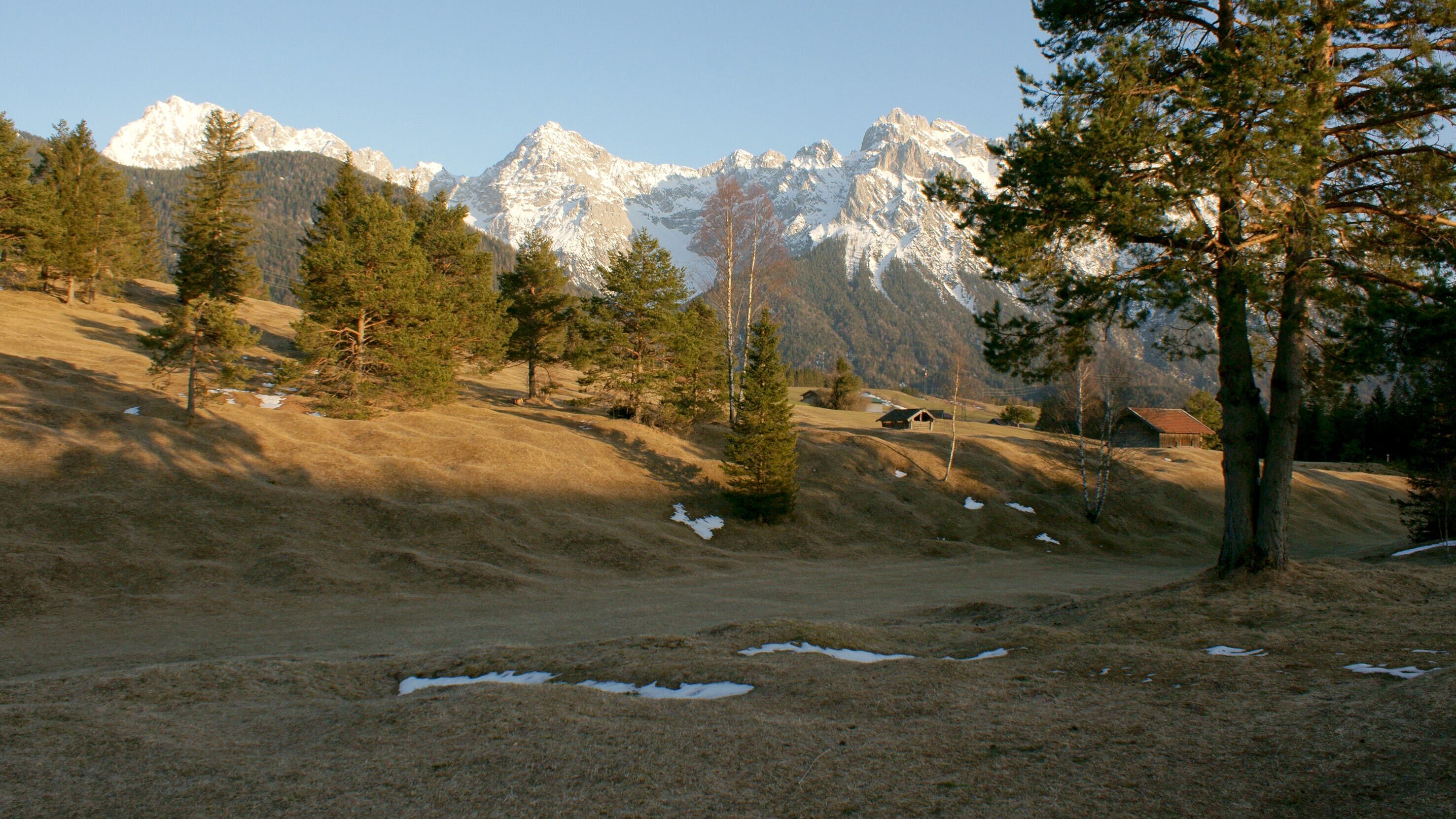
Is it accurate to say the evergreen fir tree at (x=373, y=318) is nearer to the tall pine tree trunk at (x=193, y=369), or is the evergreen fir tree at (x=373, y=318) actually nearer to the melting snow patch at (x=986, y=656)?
the tall pine tree trunk at (x=193, y=369)

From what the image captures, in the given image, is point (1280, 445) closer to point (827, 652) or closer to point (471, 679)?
point (827, 652)

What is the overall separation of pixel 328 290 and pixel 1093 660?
3200 centimetres

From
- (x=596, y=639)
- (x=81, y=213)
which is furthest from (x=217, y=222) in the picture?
(x=596, y=639)

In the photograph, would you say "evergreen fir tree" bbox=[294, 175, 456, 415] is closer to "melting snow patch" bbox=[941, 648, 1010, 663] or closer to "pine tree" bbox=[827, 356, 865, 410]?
"melting snow patch" bbox=[941, 648, 1010, 663]

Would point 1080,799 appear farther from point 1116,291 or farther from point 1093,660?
point 1116,291

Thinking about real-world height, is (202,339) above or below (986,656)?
above

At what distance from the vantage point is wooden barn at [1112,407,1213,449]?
64.1 meters

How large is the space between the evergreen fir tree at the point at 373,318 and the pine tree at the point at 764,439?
44.9 ft

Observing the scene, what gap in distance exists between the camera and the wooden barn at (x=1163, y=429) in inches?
2525

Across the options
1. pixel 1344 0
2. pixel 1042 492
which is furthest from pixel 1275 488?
pixel 1042 492

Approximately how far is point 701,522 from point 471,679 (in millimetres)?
22762

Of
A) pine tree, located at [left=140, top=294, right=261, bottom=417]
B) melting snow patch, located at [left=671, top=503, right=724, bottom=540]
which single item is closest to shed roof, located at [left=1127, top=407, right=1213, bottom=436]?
melting snow patch, located at [left=671, top=503, right=724, bottom=540]

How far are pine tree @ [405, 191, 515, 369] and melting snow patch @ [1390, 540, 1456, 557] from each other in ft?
118

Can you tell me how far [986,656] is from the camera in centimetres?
921
